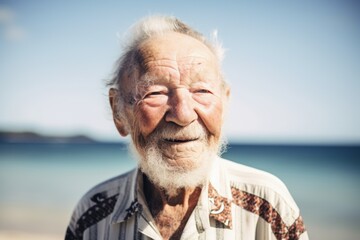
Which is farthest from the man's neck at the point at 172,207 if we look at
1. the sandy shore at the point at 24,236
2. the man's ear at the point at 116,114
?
the sandy shore at the point at 24,236

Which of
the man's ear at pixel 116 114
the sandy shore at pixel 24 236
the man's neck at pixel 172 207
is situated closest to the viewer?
the man's neck at pixel 172 207

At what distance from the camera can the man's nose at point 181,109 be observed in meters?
1.65

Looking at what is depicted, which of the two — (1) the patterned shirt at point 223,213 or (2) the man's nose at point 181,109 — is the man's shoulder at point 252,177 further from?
(2) the man's nose at point 181,109

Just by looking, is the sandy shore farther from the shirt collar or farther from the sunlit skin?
the sunlit skin

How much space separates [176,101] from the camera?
66.2 inches

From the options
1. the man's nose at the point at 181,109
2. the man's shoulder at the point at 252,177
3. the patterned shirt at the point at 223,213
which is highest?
the man's nose at the point at 181,109

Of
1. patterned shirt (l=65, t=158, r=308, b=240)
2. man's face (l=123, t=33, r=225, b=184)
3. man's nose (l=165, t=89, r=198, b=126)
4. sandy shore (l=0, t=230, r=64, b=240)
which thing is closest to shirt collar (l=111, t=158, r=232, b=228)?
patterned shirt (l=65, t=158, r=308, b=240)

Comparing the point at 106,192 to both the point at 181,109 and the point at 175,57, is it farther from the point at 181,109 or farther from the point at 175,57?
the point at 175,57

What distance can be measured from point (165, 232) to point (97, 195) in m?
0.47

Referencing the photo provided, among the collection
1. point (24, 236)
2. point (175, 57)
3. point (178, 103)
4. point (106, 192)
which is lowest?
point (106, 192)

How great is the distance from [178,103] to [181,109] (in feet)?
0.11

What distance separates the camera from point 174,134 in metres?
1.68

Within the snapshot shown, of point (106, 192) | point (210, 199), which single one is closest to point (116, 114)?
point (106, 192)

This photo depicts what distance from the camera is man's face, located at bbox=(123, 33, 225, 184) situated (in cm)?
168
